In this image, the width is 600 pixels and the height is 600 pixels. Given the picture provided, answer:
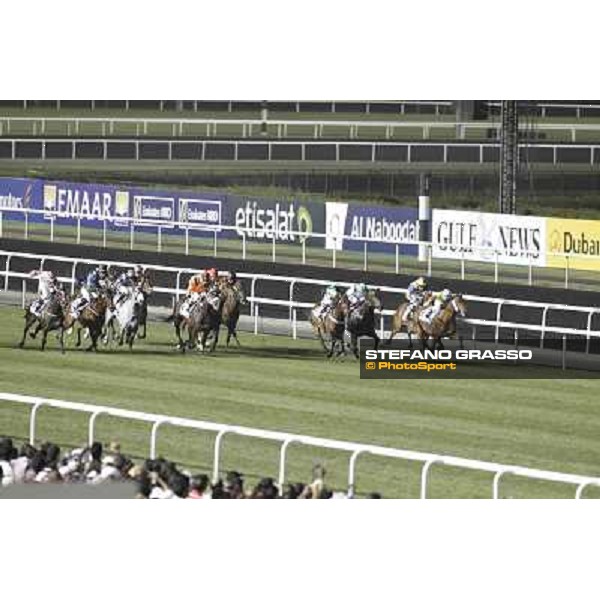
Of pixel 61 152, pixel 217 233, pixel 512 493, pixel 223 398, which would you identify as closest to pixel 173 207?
pixel 217 233

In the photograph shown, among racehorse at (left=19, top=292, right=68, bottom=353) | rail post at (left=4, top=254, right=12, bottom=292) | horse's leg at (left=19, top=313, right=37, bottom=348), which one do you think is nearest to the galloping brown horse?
racehorse at (left=19, top=292, right=68, bottom=353)

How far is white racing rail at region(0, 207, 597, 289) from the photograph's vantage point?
88.8 ft

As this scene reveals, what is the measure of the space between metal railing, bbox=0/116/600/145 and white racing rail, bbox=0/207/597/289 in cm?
146

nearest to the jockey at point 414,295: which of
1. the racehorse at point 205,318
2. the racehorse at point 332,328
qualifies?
the racehorse at point 332,328

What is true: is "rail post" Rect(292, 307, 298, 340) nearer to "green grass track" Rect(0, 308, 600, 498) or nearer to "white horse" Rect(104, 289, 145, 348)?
"green grass track" Rect(0, 308, 600, 498)

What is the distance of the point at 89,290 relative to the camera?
25.2m

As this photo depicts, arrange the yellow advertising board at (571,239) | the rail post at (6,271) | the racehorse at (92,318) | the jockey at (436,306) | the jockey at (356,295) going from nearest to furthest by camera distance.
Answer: the jockey at (436,306)
the jockey at (356,295)
the racehorse at (92,318)
the yellow advertising board at (571,239)
the rail post at (6,271)

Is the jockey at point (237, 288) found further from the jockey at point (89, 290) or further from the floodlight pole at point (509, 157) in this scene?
the floodlight pole at point (509, 157)

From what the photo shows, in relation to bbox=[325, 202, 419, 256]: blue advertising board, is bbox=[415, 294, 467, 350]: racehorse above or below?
below

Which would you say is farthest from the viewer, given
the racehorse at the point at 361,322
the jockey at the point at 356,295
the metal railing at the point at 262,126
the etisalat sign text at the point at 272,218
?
the etisalat sign text at the point at 272,218

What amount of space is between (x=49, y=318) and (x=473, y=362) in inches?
135

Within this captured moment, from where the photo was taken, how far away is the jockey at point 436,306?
24422 mm

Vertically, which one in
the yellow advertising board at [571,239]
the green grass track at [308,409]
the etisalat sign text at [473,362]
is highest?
the yellow advertising board at [571,239]

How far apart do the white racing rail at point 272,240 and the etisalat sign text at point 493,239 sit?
0.08 feet
